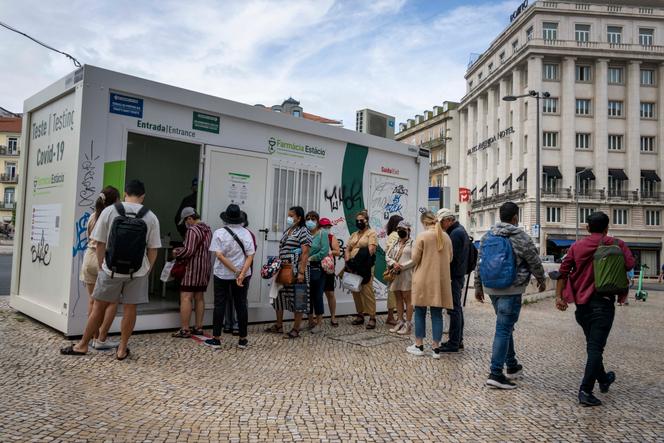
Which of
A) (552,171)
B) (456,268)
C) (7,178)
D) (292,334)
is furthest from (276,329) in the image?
(7,178)

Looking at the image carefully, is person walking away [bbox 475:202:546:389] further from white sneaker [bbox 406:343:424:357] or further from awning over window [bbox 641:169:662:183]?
awning over window [bbox 641:169:662:183]

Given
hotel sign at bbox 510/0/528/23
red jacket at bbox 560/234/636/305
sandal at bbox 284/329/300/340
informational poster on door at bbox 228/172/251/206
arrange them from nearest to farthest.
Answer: red jacket at bbox 560/234/636/305 → sandal at bbox 284/329/300/340 → informational poster on door at bbox 228/172/251/206 → hotel sign at bbox 510/0/528/23

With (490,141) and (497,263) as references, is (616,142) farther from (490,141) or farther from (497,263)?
(497,263)

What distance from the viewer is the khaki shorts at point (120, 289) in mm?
5746

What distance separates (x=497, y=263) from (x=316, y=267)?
336cm

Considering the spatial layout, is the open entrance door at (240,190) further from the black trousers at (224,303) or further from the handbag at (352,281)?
A: the handbag at (352,281)

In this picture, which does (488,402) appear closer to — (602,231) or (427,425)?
(427,425)

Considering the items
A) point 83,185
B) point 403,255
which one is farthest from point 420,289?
point 83,185

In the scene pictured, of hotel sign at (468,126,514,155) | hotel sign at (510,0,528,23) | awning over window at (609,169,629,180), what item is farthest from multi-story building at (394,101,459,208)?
awning over window at (609,169,629,180)

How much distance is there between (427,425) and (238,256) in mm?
3451

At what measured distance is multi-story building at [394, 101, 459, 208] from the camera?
226ft

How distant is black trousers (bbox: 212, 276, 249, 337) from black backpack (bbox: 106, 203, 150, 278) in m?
1.39

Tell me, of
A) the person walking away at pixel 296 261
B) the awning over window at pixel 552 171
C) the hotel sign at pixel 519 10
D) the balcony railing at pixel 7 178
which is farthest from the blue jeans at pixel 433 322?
the balcony railing at pixel 7 178

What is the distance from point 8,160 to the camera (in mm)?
70750
